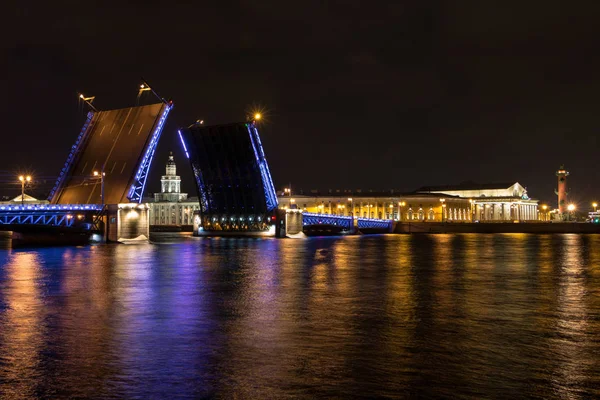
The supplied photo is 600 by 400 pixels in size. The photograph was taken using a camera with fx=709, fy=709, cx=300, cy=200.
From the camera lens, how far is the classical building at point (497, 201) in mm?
140250

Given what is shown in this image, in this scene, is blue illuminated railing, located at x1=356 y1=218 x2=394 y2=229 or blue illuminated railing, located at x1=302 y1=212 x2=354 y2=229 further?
blue illuminated railing, located at x1=356 y1=218 x2=394 y2=229

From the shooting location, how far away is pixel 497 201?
463 ft

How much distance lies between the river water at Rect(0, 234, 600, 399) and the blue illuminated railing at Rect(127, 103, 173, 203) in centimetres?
2606

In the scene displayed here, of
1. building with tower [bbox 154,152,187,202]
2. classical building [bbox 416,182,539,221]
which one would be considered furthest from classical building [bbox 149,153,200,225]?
classical building [bbox 416,182,539,221]

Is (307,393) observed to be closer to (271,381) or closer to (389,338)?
(271,381)

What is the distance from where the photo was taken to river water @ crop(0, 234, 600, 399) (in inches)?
312

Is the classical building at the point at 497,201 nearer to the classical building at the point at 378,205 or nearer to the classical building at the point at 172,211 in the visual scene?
the classical building at the point at 378,205

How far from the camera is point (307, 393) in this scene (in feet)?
24.9

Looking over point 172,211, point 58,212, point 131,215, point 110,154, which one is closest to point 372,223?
point 131,215

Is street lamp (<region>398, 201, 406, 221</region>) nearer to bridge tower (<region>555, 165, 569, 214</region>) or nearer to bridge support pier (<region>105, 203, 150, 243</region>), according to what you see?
bridge tower (<region>555, 165, 569, 214</region>)

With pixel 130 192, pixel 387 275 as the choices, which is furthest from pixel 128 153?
pixel 387 275

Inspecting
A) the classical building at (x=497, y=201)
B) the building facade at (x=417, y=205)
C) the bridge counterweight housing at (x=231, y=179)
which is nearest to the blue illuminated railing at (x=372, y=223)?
the building facade at (x=417, y=205)

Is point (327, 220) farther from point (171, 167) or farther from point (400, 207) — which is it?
point (171, 167)

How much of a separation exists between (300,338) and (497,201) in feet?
446
